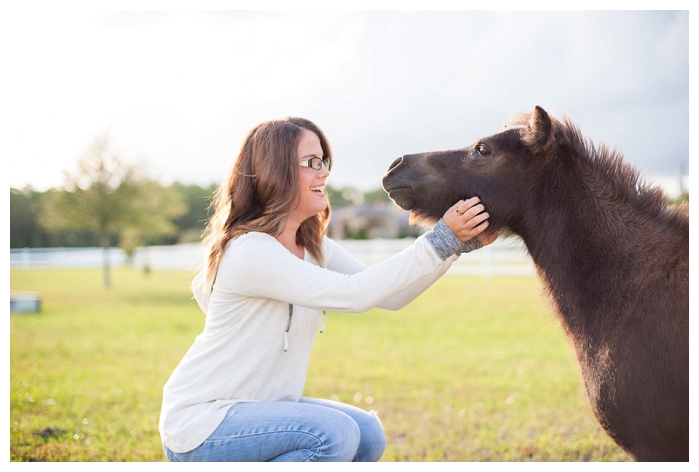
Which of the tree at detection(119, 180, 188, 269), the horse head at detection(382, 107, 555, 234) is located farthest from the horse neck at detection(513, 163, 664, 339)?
the tree at detection(119, 180, 188, 269)

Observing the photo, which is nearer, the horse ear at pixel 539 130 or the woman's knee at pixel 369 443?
the horse ear at pixel 539 130

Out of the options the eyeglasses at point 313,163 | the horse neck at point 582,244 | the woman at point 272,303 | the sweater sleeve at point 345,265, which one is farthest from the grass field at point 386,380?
the eyeglasses at point 313,163

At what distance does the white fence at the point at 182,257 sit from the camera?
57.1ft

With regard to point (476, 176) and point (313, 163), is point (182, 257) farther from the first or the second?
point (476, 176)

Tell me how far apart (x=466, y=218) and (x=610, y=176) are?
2.34ft

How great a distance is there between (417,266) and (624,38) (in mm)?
2756

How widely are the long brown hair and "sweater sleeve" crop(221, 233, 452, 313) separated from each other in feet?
0.45

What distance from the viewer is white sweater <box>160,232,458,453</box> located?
8.27 ft

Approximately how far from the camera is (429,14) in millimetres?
3959

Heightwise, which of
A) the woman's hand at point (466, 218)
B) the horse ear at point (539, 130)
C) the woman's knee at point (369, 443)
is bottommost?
the woman's knee at point (369, 443)

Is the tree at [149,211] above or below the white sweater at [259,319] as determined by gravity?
below

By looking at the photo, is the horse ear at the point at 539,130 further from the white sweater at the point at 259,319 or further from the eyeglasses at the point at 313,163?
the eyeglasses at the point at 313,163

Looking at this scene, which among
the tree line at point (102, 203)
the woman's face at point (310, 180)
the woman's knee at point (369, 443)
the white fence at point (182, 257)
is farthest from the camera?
the tree line at point (102, 203)
